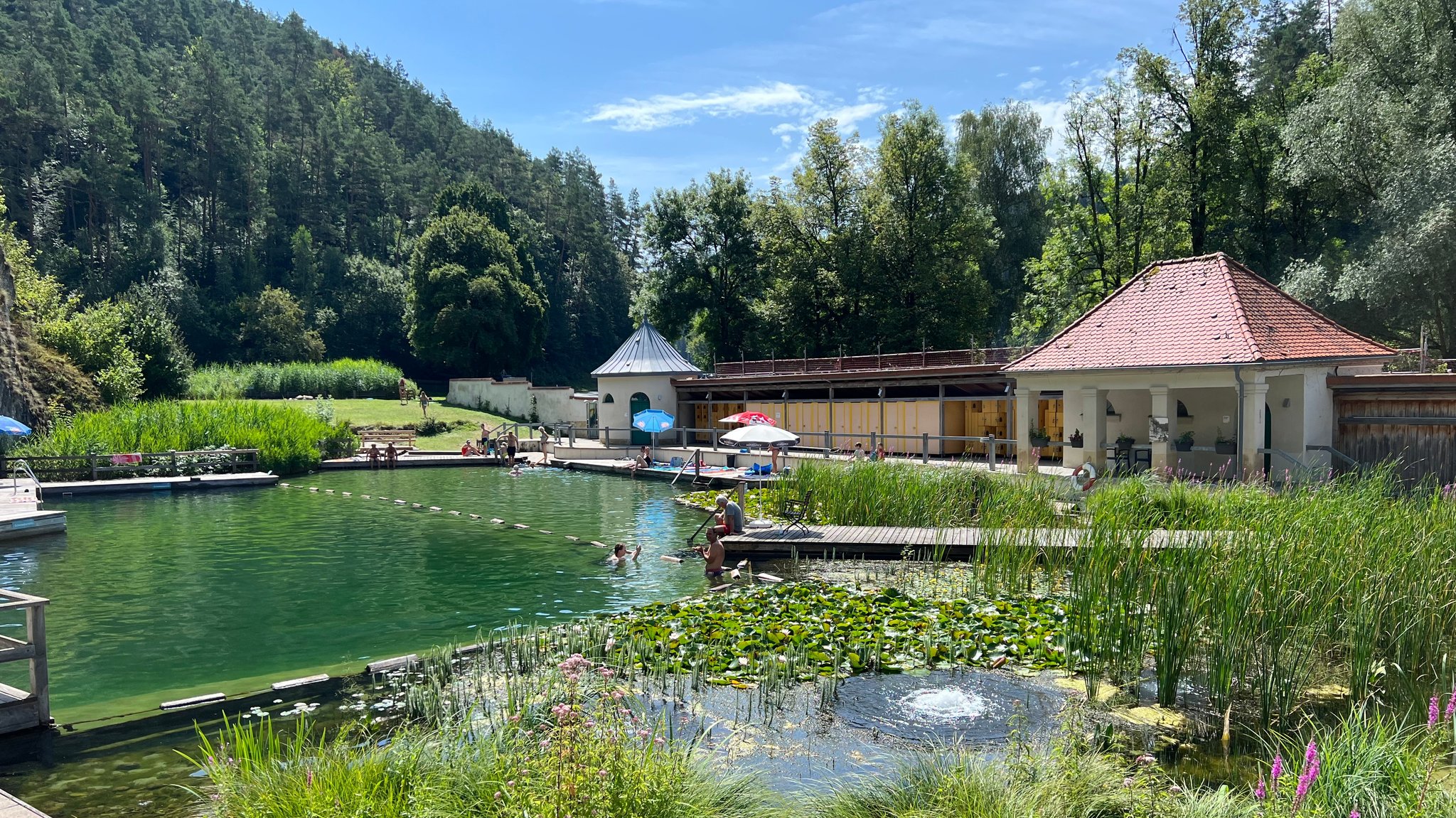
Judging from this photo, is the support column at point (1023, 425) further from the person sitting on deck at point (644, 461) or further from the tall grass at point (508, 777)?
→ the tall grass at point (508, 777)

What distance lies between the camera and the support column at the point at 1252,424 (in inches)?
684

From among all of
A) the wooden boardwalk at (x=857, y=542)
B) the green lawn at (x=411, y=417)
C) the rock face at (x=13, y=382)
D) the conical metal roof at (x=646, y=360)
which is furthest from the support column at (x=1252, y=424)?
the rock face at (x=13, y=382)

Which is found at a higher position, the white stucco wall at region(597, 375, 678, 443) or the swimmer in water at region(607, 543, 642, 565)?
the white stucco wall at region(597, 375, 678, 443)

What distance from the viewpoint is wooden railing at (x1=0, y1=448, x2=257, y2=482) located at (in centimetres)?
2636

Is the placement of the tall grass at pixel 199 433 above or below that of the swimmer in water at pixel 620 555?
above

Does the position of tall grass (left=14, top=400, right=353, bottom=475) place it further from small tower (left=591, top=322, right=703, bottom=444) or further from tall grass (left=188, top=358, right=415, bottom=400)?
tall grass (left=188, top=358, right=415, bottom=400)

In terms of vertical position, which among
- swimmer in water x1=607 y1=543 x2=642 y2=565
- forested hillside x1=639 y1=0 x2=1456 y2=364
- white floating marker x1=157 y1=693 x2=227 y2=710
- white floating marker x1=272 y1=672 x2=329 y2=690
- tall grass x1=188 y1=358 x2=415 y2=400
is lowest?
white floating marker x1=157 y1=693 x2=227 y2=710

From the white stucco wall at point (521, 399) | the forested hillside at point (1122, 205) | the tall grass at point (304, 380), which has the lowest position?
the white stucco wall at point (521, 399)

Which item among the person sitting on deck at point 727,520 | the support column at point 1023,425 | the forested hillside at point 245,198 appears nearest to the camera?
the person sitting on deck at point 727,520

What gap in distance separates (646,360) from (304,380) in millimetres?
20538

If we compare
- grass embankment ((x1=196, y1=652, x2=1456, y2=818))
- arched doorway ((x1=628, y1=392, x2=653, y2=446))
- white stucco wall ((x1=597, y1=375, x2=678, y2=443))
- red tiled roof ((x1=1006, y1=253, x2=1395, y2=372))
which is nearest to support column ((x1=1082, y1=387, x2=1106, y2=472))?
red tiled roof ((x1=1006, y1=253, x2=1395, y2=372))

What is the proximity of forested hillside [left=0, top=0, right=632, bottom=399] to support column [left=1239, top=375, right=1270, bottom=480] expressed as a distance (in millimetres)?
40408

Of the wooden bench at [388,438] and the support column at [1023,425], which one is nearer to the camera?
the support column at [1023,425]

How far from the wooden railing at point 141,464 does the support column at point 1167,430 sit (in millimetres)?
26357
